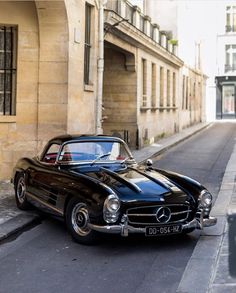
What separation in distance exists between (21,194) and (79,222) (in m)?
2.27

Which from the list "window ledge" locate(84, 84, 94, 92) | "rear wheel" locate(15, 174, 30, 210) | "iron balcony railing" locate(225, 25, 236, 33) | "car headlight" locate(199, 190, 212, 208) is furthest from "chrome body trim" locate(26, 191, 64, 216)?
"iron balcony railing" locate(225, 25, 236, 33)

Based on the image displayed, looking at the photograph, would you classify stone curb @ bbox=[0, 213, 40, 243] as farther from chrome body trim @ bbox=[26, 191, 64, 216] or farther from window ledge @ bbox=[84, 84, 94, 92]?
window ledge @ bbox=[84, 84, 94, 92]

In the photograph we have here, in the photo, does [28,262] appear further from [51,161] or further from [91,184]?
[51,161]

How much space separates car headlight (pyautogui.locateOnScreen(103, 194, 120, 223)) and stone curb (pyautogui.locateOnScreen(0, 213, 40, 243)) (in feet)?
5.19

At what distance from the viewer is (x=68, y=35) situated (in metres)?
12.0

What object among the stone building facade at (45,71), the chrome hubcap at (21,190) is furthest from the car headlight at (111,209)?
the stone building facade at (45,71)

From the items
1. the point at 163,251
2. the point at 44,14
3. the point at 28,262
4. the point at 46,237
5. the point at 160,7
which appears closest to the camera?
the point at 28,262

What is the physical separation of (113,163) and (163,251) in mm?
1808

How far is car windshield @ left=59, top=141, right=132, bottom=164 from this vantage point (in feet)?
25.0

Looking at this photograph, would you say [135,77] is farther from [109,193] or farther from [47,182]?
[109,193]

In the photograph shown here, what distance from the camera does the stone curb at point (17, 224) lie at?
22.8 feet

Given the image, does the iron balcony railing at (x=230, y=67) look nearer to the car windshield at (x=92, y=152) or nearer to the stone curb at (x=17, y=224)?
the car windshield at (x=92, y=152)

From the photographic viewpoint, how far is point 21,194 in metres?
8.50

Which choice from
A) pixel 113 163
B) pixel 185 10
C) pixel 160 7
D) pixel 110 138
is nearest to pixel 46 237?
pixel 113 163
